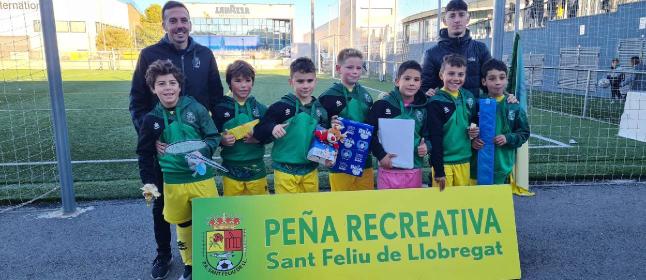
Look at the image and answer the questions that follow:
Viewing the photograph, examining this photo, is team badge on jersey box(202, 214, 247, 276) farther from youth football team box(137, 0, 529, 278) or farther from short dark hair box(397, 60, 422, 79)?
short dark hair box(397, 60, 422, 79)

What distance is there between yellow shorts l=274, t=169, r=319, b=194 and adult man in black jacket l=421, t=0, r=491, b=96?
1315 millimetres

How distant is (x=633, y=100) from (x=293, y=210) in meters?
6.76

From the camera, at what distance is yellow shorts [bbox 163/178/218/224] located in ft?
9.78

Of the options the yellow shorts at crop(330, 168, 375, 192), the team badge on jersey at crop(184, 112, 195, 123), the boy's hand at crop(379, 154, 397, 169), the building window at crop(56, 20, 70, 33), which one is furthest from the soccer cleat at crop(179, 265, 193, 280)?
the building window at crop(56, 20, 70, 33)

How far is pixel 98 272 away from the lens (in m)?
3.34

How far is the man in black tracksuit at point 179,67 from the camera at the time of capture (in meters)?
3.17

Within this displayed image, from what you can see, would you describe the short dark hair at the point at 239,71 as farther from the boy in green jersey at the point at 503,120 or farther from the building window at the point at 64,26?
the building window at the point at 64,26

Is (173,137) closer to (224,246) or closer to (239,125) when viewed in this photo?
(239,125)

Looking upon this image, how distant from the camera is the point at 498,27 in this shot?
441 cm

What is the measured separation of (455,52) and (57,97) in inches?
144

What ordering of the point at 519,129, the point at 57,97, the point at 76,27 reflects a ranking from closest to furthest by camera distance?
the point at 519,129 → the point at 57,97 → the point at 76,27

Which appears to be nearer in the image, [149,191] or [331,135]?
[149,191]

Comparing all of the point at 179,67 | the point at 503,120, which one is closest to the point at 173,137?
the point at 179,67

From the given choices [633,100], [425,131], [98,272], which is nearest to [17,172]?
[98,272]
